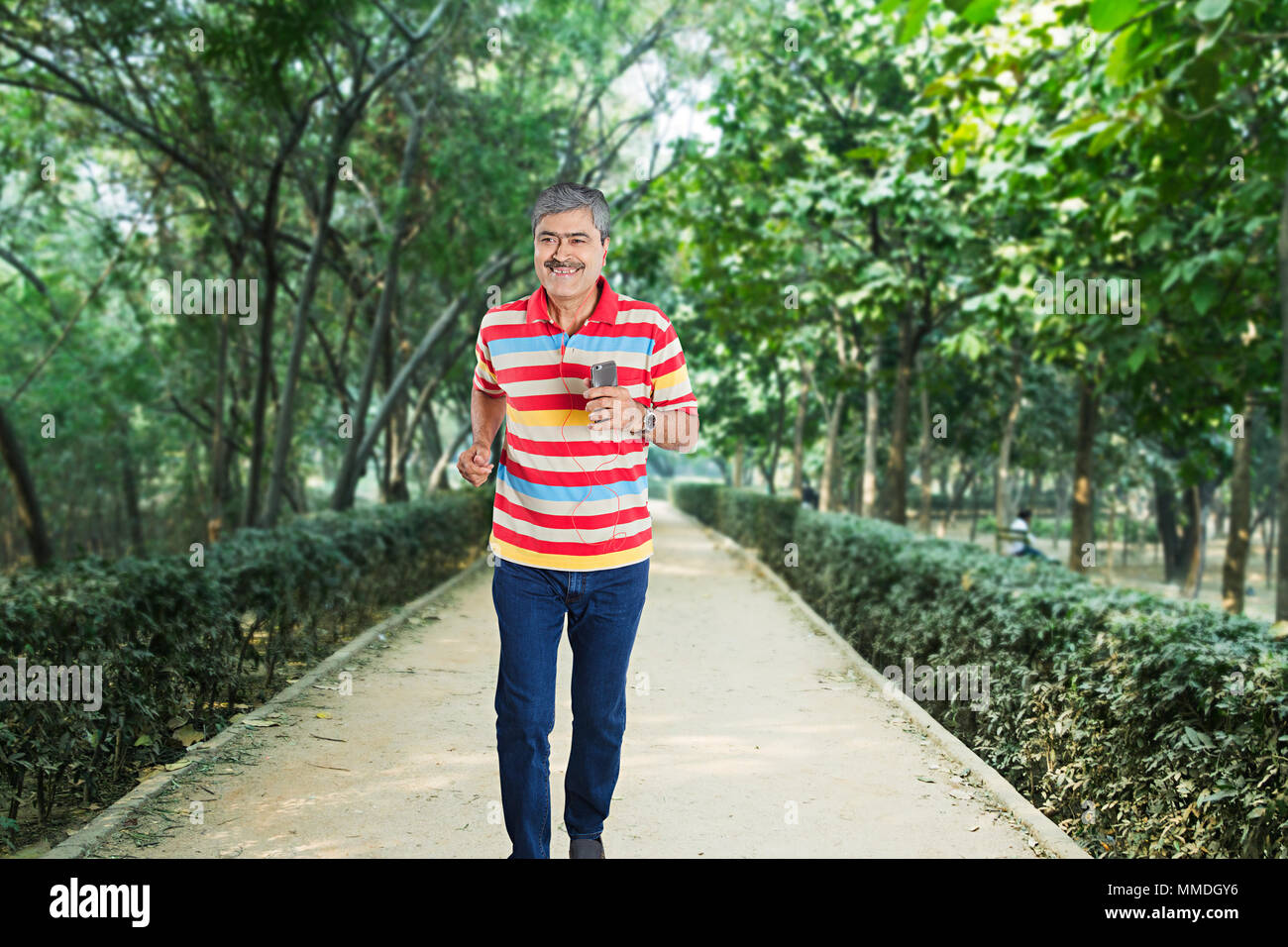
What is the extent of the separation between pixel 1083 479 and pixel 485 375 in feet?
39.6

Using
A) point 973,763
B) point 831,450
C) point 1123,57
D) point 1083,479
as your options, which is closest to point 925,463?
point 831,450

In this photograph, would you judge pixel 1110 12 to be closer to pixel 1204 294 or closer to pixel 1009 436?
pixel 1204 294

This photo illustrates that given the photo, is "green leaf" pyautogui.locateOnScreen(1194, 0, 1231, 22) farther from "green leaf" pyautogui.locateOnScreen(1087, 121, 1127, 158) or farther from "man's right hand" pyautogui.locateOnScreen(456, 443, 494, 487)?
"man's right hand" pyautogui.locateOnScreen(456, 443, 494, 487)

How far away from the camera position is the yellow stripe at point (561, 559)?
3289 mm

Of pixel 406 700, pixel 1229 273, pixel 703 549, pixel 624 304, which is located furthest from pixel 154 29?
pixel 703 549

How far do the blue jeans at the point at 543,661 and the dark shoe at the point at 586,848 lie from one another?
0.32ft

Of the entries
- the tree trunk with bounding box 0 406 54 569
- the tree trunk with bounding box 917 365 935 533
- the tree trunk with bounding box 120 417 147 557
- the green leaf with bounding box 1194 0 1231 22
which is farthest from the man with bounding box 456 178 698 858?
the tree trunk with bounding box 120 417 147 557

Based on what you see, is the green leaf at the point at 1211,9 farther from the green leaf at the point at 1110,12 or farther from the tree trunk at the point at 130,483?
the tree trunk at the point at 130,483

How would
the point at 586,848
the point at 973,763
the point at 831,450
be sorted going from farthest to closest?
the point at 831,450, the point at 973,763, the point at 586,848

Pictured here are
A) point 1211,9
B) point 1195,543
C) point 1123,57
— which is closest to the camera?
point 1211,9

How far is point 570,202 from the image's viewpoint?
10.8ft

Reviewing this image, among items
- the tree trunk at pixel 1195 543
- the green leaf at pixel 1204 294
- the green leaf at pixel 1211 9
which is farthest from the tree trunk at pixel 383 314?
the tree trunk at pixel 1195 543

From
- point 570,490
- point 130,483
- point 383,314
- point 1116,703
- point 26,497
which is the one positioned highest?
point 383,314

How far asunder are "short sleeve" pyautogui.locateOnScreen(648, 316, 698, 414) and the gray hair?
36cm
